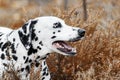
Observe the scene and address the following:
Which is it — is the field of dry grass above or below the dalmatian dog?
below

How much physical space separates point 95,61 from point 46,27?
1.13 meters

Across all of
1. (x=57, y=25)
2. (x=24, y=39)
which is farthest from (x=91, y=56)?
(x=24, y=39)

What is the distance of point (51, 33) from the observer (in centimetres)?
601

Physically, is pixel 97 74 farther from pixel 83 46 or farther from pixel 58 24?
pixel 58 24

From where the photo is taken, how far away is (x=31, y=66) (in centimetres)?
604

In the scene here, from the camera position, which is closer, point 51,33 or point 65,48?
point 65,48

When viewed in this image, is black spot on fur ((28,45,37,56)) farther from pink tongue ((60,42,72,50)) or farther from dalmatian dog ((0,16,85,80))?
pink tongue ((60,42,72,50))

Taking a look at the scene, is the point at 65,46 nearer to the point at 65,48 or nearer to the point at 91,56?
the point at 65,48

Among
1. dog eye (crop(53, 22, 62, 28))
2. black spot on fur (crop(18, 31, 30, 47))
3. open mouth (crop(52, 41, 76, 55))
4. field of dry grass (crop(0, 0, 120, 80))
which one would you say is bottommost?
field of dry grass (crop(0, 0, 120, 80))

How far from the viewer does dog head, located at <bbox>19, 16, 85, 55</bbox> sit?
591 cm

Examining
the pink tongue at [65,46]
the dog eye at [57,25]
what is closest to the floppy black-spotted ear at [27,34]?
the dog eye at [57,25]

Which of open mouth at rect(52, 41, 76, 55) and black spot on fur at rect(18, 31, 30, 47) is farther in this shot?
black spot on fur at rect(18, 31, 30, 47)

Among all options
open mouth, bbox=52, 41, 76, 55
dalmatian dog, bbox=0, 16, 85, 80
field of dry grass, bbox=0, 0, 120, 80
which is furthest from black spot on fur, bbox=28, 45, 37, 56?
field of dry grass, bbox=0, 0, 120, 80

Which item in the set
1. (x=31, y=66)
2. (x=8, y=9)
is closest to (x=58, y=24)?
(x=31, y=66)
